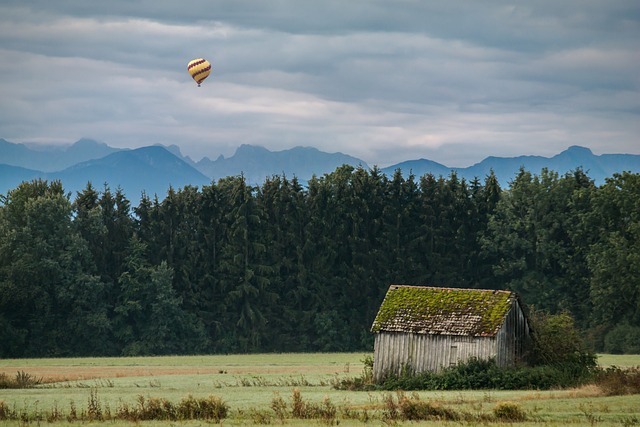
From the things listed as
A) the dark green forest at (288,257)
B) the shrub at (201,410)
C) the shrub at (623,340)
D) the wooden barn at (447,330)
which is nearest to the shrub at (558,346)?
the wooden barn at (447,330)

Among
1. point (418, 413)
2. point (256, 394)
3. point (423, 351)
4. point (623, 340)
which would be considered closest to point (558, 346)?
point (423, 351)

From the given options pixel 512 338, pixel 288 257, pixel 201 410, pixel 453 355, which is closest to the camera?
pixel 201 410

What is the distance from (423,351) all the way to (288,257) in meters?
54.9

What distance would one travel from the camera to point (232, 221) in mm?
109250

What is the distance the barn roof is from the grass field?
488cm

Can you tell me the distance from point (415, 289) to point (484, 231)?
5293 centimetres

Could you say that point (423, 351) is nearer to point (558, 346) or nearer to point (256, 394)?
point (558, 346)

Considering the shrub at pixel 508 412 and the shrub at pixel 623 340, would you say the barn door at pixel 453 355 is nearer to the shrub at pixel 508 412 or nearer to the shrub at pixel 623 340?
the shrub at pixel 508 412

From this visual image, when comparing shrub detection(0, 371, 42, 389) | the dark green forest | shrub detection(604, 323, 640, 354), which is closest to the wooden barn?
shrub detection(0, 371, 42, 389)

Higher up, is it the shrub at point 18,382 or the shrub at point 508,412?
the shrub at point 508,412

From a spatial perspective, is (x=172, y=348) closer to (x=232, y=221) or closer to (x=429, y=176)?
(x=232, y=221)

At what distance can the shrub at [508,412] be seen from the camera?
3638cm

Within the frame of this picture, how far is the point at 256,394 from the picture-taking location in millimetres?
49500

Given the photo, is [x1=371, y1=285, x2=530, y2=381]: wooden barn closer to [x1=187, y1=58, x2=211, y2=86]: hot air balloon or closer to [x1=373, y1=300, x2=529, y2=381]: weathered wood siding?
[x1=373, y1=300, x2=529, y2=381]: weathered wood siding
